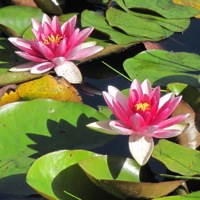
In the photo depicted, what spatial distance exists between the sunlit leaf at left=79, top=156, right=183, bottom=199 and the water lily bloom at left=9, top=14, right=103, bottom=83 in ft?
2.06

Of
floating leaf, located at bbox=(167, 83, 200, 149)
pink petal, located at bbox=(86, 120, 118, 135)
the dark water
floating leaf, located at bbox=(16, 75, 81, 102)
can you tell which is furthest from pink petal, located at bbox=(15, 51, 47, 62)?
floating leaf, located at bbox=(167, 83, 200, 149)

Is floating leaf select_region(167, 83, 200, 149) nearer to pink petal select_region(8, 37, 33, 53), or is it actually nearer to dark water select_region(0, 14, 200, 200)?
dark water select_region(0, 14, 200, 200)

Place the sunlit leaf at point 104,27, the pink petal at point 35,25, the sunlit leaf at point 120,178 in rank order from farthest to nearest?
the sunlit leaf at point 104,27 < the pink petal at point 35,25 < the sunlit leaf at point 120,178

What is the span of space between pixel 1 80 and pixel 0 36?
0.40 metres

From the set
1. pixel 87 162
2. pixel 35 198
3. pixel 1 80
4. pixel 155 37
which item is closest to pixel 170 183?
pixel 87 162

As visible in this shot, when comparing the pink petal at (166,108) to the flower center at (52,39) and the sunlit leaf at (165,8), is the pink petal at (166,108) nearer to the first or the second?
the flower center at (52,39)

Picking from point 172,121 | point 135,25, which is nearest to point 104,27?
point 135,25

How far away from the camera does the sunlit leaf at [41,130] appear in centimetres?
178

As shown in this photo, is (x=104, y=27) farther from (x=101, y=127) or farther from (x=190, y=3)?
(x=101, y=127)

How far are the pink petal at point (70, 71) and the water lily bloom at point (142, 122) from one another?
1.55 feet

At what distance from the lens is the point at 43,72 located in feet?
7.04

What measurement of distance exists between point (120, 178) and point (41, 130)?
373mm

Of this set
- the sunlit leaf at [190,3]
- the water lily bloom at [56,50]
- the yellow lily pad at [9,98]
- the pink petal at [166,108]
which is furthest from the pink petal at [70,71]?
the sunlit leaf at [190,3]

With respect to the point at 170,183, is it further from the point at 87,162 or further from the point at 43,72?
the point at 43,72
